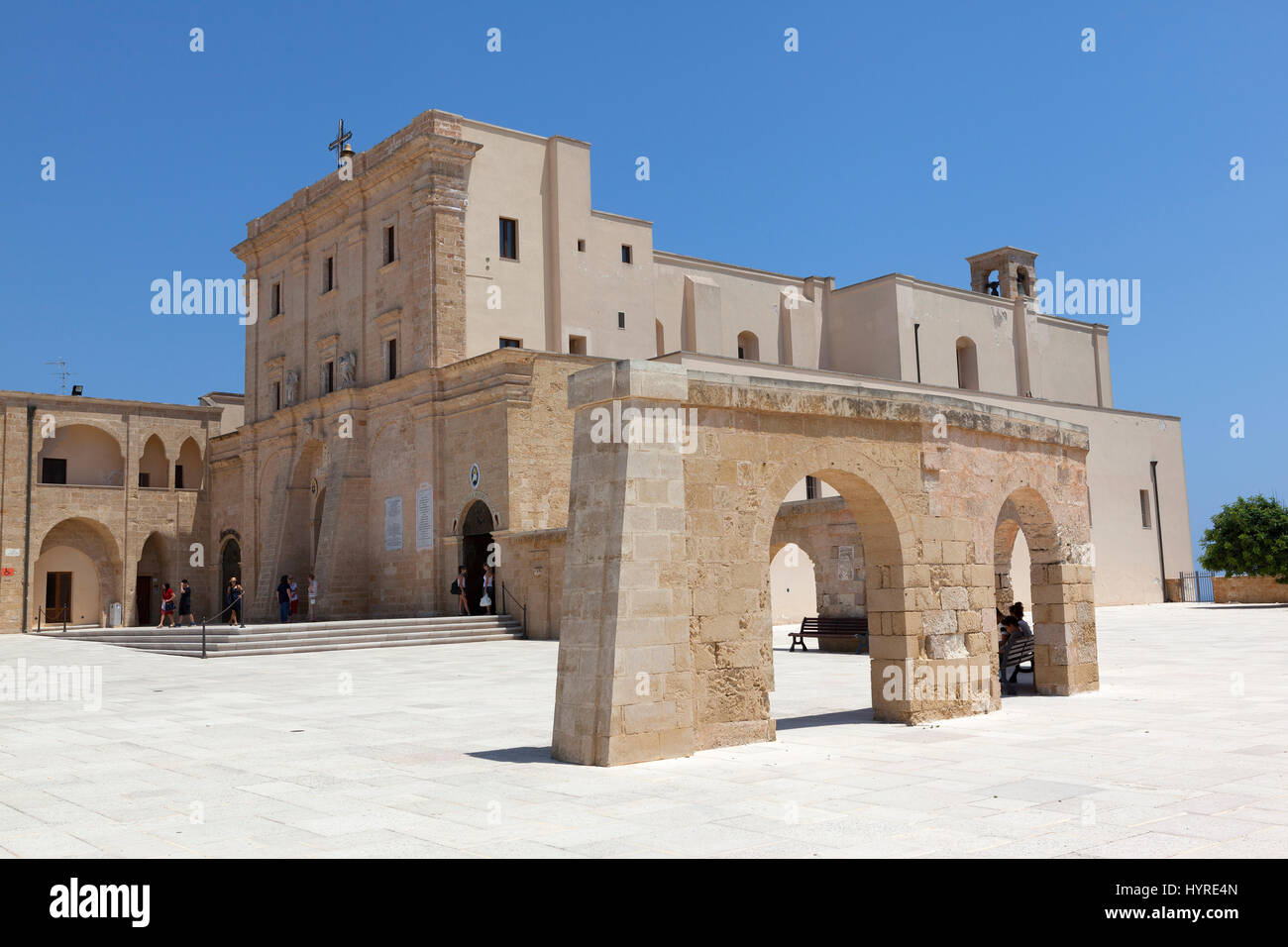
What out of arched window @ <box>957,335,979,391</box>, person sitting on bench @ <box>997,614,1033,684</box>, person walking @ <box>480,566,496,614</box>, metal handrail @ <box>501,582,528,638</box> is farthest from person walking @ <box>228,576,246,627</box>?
arched window @ <box>957,335,979,391</box>

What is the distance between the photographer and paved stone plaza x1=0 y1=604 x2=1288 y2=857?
18.6 feet

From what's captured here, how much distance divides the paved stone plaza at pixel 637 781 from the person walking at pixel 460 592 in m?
11.7

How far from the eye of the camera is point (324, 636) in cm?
2244

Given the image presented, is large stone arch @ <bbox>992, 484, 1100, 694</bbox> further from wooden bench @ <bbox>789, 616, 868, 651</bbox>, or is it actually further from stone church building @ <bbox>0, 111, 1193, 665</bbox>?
wooden bench @ <bbox>789, 616, 868, 651</bbox>

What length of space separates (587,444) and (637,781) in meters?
2.83

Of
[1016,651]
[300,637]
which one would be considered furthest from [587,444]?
[300,637]

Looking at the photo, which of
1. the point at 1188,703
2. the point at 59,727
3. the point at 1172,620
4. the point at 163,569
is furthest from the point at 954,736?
the point at 163,569

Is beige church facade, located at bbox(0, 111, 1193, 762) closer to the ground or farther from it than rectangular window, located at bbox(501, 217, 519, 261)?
closer to the ground

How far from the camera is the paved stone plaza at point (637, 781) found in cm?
566

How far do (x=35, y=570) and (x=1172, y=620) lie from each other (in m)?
35.9

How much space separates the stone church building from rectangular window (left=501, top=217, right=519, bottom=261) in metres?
0.09

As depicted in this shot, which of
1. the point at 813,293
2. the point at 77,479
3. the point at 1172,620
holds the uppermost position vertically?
the point at 813,293

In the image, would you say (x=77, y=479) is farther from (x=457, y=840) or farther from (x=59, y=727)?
(x=457, y=840)

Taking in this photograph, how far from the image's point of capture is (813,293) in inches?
1531
